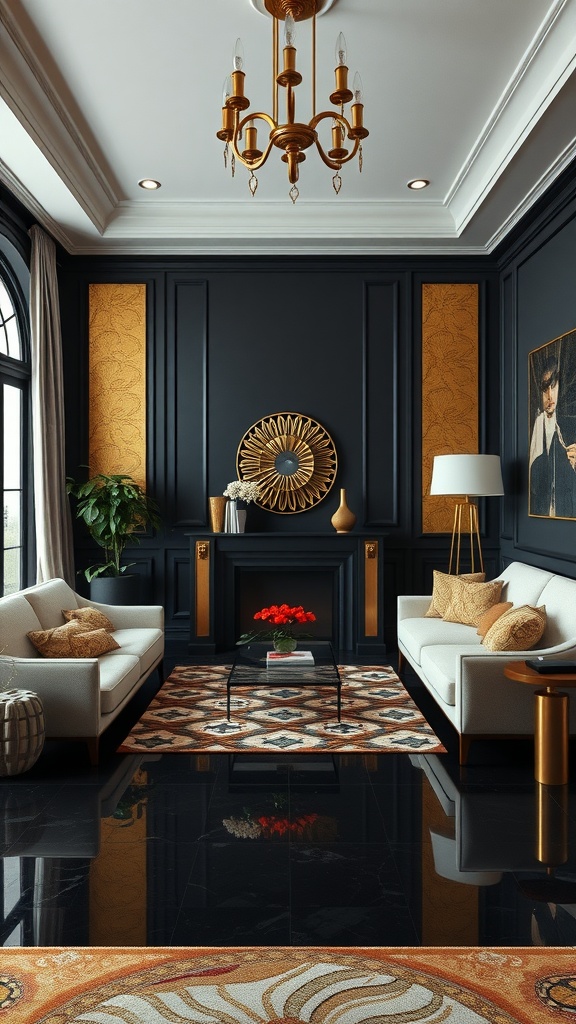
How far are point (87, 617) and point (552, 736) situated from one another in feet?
9.29

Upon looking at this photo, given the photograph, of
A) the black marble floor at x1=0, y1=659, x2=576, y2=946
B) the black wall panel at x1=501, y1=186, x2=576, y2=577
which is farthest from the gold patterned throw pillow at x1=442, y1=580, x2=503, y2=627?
the black marble floor at x1=0, y1=659, x2=576, y2=946

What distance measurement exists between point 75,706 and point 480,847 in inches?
78.2

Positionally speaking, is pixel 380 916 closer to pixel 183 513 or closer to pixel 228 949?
pixel 228 949

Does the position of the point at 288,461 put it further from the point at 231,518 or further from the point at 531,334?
the point at 531,334

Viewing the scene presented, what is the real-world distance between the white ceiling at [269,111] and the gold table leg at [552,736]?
2.98m

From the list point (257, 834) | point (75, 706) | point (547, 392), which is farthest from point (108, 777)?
point (547, 392)

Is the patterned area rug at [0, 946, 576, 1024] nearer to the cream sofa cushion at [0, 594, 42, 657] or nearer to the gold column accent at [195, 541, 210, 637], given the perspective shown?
the cream sofa cushion at [0, 594, 42, 657]

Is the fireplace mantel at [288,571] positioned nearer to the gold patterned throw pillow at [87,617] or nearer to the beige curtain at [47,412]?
the beige curtain at [47,412]

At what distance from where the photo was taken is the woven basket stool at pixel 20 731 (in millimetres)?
3537

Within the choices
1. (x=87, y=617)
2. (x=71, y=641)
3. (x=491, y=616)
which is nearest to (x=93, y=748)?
(x=71, y=641)

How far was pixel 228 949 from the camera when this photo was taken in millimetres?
2229

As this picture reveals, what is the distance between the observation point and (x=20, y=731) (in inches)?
140

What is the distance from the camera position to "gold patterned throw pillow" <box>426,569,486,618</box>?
566 centimetres

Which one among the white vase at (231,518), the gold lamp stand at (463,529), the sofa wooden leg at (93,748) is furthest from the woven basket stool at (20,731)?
the gold lamp stand at (463,529)
